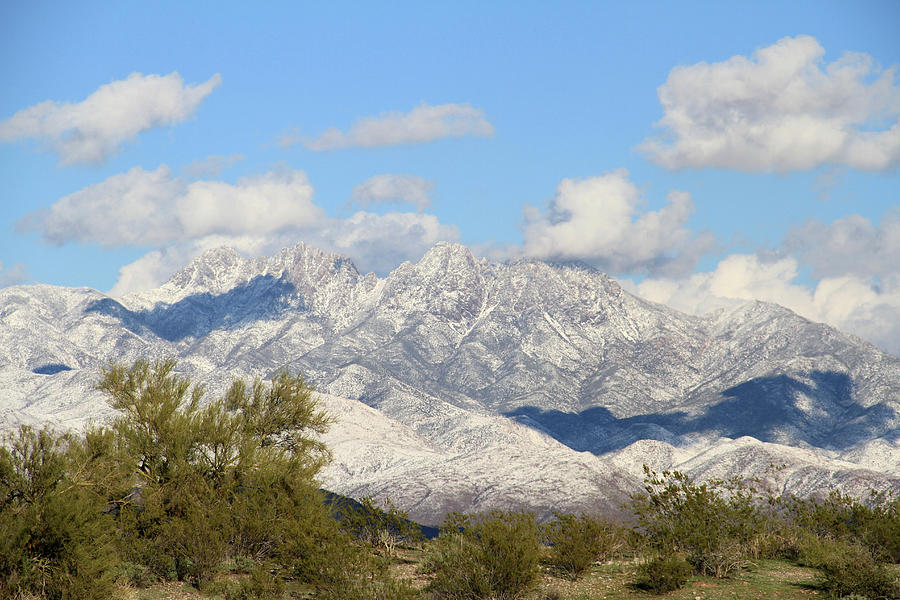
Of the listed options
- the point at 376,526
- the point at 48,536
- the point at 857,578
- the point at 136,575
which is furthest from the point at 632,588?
the point at 48,536

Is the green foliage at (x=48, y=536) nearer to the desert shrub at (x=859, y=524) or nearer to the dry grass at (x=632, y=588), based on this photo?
the dry grass at (x=632, y=588)

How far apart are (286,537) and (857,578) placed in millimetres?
19137

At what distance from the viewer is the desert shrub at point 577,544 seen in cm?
3481

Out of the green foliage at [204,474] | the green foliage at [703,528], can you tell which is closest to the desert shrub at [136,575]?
the green foliage at [204,474]

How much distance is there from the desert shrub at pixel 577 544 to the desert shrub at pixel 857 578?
8.79 metres

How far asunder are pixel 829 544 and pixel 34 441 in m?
27.9

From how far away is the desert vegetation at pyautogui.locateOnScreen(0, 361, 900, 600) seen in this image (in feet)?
90.8

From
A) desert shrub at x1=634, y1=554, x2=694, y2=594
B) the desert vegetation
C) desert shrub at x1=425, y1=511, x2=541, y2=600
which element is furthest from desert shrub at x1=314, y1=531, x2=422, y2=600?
desert shrub at x1=634, y1=554, x2=694, y2=594

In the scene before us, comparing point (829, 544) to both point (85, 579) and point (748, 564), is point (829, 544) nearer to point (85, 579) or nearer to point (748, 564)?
point (748, 564)

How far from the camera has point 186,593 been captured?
31391 mm

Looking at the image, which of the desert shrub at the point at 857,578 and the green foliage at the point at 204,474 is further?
the green foliage at the point at 204,474

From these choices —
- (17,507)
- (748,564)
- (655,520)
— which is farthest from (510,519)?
(17,507)

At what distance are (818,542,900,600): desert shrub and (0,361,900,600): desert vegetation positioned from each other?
5 cm

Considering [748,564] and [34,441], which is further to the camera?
[748,564]
